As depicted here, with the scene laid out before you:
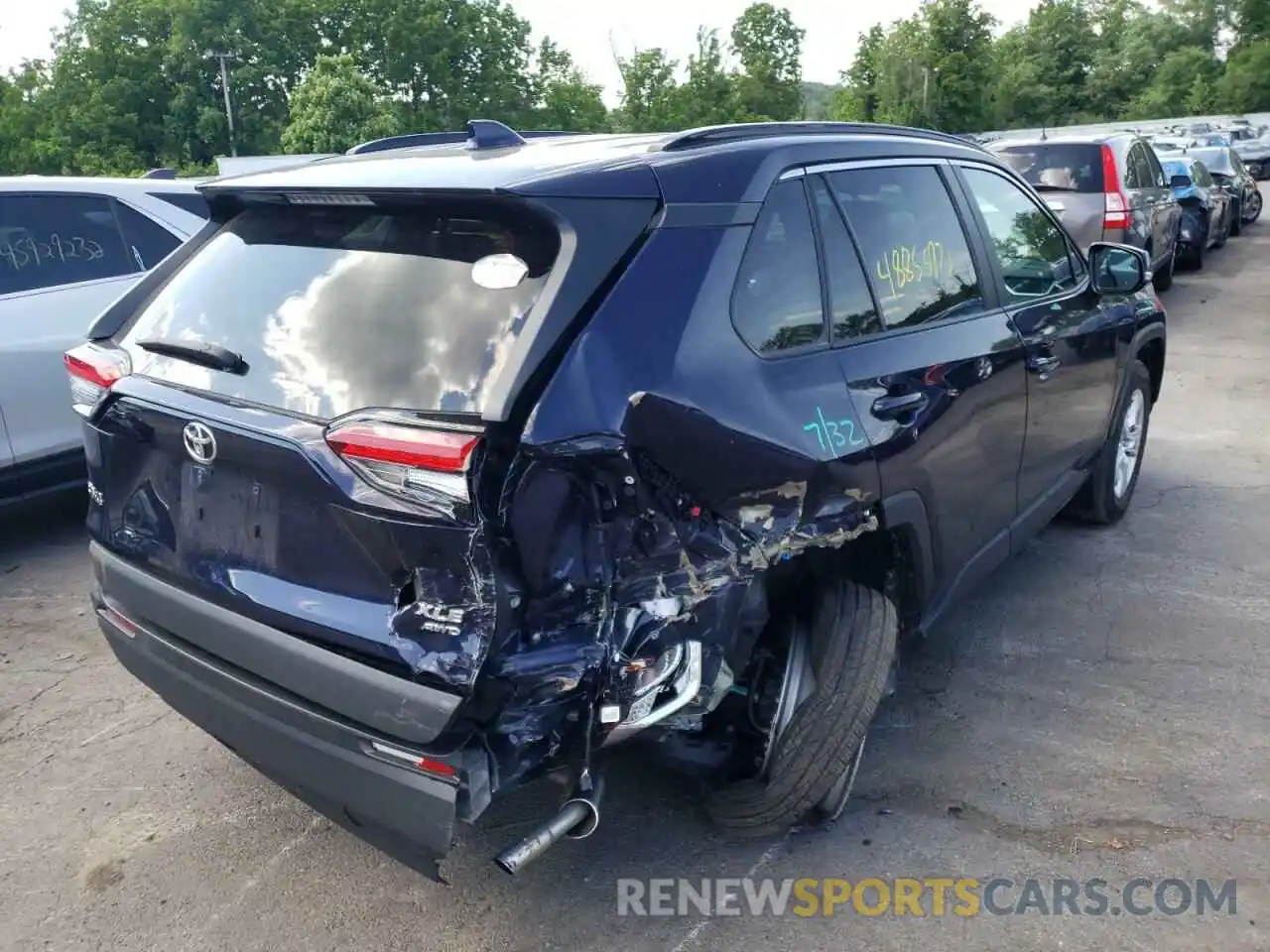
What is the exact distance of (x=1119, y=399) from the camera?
4.88 metres

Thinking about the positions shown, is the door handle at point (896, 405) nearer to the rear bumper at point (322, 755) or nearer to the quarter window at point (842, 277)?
the quarter window at point (842, 277)

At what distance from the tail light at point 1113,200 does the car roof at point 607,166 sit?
7.91 m

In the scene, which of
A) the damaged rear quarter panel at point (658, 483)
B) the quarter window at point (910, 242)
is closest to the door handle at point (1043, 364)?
the quarter window at point (910, 242)

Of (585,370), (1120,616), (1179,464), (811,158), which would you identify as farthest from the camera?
(1179,464)

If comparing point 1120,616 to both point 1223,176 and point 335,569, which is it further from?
point 1223,176

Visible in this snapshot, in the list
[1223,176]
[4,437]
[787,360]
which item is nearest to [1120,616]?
[787,360]

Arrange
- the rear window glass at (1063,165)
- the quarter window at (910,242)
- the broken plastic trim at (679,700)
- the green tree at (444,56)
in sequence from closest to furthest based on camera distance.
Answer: the broken plastic trim at (679,700) → the quarter window at (910,242) → the rear window glass at (1063,165) → the green tree at (444,56)

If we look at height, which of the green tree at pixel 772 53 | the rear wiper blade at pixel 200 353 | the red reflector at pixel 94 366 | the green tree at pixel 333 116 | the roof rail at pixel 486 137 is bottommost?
the red reflector at pixel 94 366

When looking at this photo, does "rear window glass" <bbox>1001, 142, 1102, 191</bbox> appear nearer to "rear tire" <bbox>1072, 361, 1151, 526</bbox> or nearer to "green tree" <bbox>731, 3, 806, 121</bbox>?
"rear tire" <bbox>1072, 361, 1151, 526</bbox>

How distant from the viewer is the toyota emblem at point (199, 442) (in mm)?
2457

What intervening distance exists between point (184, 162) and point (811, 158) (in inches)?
2717

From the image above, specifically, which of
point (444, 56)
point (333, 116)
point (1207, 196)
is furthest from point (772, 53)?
point (1207, 196)

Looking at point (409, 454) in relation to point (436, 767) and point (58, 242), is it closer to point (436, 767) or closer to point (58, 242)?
point (436, 767)

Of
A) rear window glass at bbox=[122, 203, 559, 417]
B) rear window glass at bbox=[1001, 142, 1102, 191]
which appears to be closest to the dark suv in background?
rear window glass at bbox=[1001, 142, 1102, 191]
